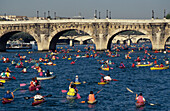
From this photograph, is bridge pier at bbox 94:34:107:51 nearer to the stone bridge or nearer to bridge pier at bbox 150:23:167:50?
the stone bridge

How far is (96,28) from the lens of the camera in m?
143

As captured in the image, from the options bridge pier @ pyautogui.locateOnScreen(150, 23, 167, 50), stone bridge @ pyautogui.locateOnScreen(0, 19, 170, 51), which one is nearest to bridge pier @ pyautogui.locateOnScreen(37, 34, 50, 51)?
stone bridge @ pyautogui.locateOnScreen(0, 19, 170, 51)

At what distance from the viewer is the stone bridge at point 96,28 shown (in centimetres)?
13775

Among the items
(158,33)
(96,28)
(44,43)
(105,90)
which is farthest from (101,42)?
(105,90)

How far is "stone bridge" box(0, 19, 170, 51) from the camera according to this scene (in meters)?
138

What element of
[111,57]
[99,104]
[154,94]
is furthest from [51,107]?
[111,57]

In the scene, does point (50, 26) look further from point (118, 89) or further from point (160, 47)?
point (118, 89)

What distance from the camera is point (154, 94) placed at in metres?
57.8

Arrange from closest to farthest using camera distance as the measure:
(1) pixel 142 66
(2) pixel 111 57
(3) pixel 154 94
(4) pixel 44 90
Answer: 1. (3) pixel 154 94
2. (4) pixel 44 90
3. (1) pixel 142 66
4. (2) pixel 111 57

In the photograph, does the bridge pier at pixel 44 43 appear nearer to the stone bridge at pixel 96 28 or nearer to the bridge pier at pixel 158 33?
the stone bridge at pixel 96 28

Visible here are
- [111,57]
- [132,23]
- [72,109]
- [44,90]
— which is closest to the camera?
[72,109]

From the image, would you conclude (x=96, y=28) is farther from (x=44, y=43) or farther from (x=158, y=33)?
(x=158, y=33)

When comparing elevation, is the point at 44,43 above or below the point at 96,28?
below

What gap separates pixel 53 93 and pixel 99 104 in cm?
995
